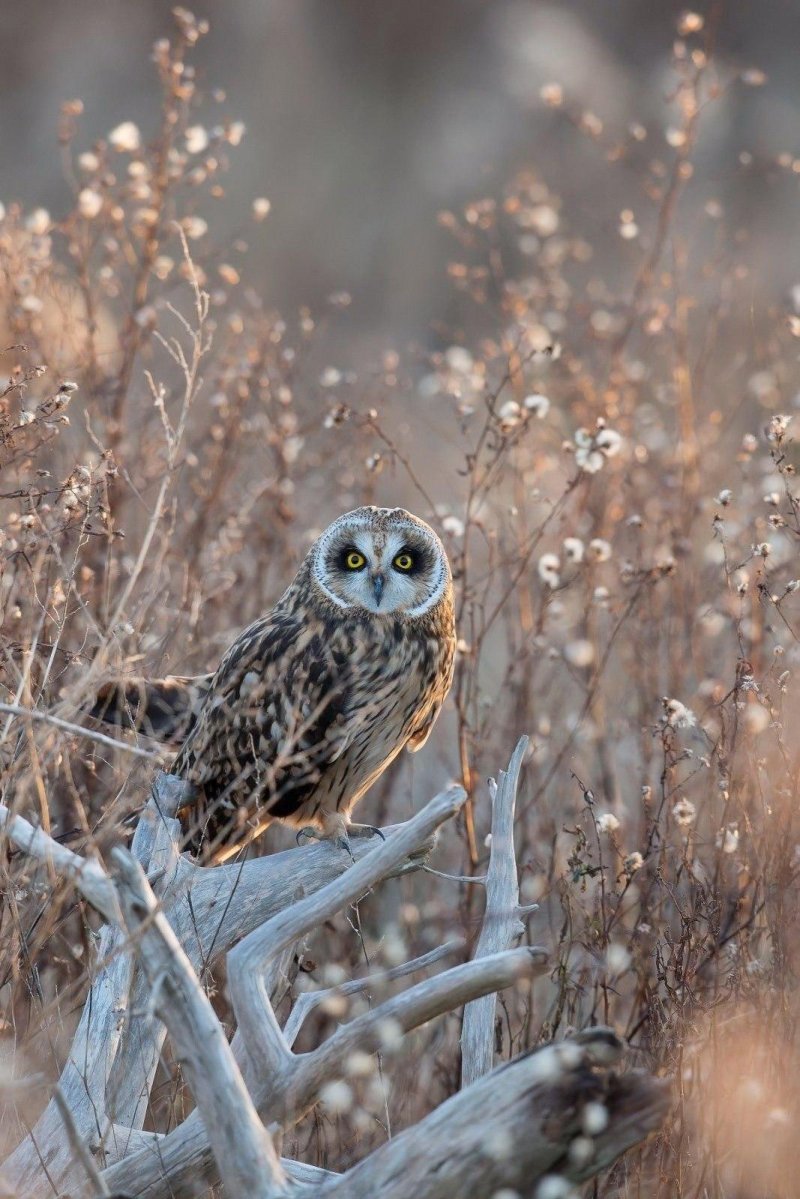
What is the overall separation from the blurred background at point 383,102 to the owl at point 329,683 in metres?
10.5

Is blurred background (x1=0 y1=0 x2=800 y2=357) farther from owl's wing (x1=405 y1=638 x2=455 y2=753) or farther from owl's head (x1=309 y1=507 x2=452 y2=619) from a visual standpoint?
owl's head (x1=309 y1=507 x2=452 y2=619)

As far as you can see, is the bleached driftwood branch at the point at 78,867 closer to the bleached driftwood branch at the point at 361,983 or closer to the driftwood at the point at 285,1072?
the driftwood at the point at 285,1072

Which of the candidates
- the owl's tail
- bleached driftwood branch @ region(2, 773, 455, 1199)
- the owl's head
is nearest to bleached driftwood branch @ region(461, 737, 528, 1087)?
bleached driftwood branch @ region(2, 773, 455, 1199)

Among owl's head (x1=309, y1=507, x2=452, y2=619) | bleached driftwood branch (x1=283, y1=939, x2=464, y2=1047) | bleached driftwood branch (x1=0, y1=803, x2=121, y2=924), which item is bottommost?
bleached driftwood branch (x1=283, y1=939, x2=464, y2=1047)

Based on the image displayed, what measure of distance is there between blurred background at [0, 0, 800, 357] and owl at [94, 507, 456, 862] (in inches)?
415

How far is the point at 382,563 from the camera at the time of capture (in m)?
3.40

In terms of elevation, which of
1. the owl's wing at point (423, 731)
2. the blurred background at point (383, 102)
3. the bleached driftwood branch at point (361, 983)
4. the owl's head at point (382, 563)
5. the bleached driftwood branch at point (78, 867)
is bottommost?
the bleached driftwood branch at point (361, 983)

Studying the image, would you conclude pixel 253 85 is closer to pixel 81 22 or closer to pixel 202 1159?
pixel 81 22

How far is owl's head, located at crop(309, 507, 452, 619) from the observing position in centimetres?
339

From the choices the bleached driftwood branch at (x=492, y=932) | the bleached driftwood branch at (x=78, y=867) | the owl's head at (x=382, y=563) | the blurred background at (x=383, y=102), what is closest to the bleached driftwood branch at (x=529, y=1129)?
the bleached driftwood branch at (x=78, y=867)

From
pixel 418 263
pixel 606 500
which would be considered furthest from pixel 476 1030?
pixel 418 263

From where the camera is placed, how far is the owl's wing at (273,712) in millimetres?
3344

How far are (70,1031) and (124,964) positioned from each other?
0.88m

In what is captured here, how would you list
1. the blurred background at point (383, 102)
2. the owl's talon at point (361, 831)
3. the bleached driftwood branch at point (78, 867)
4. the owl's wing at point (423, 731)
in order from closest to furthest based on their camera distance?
the bleached driftwood branch at point (78, 867)
the owl's talon at point (361, 831)
the owl's wing at point (423, 731)
the blurred background at point (383, 102)
